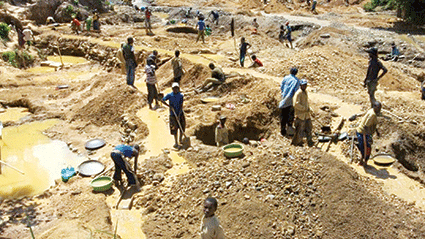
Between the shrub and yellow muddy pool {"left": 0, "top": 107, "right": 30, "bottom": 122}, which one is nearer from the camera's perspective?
yellow muddy pool {"left": 0, "top": 107, "right": 30, "bottom": 122}

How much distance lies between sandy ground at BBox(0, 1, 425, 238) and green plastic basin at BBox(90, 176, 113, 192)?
0.17 meters

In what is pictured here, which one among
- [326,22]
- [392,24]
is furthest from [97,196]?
[392,24]

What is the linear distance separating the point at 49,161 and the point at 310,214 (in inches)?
269

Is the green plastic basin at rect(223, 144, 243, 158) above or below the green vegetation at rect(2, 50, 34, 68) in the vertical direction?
above

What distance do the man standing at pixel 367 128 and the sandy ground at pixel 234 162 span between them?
451 millimetres

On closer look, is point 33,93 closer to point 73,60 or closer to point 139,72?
point 139,72

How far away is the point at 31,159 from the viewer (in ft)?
32.4

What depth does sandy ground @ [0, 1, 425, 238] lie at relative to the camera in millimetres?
5879

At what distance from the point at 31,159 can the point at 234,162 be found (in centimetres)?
579

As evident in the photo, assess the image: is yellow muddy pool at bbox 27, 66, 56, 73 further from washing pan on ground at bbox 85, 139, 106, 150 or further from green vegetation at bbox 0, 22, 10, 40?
washing pan on ground at bbox 85, 139, 106, 150

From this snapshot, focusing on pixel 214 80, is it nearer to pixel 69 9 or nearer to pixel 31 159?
pixel 31 159

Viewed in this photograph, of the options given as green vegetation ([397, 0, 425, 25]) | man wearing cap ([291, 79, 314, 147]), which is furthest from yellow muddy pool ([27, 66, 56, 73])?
green vegetation ([397, 0, 425, 25])

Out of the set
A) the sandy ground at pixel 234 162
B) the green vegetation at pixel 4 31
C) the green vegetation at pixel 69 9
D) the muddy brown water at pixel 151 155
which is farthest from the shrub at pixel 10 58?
the green vegetation at pixel 69 9

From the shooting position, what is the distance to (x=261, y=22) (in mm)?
27094
